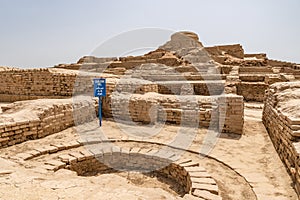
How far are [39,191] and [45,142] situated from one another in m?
3.12

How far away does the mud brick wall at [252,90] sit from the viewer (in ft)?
40.7

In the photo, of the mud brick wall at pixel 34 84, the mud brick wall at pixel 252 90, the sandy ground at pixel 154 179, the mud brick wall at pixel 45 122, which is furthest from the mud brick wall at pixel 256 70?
the mud brick wall at pixel 45 122

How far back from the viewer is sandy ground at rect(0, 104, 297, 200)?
2.99 meters

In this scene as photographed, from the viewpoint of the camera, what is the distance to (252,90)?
12.6 meters

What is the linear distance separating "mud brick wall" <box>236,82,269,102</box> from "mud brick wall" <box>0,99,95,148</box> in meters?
8.98

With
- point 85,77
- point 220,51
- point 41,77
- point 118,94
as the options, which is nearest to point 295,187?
point 118,94

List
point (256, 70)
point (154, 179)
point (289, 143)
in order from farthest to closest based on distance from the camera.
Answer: point (256, 70)
point (154, 179)
point (289, 143)

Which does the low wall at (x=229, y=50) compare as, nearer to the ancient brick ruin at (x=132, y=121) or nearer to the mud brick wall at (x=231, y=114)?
the ancient brick ruin at (x=132, y=121)

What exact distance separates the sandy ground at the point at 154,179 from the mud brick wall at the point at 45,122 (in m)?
0.23

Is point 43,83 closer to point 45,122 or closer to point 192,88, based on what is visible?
point 45,122

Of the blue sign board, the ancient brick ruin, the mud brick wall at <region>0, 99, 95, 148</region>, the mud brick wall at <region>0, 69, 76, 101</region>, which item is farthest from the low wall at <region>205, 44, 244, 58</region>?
the mud brick wall at <region>0, 99, 95, 148</region>

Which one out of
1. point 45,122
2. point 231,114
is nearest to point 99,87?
point 45,122

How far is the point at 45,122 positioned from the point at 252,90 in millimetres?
11187

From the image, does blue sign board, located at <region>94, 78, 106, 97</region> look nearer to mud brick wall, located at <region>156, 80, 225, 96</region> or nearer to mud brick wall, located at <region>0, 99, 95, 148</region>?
mud brick wall, located at <region>0, 99, 95, 148</region>
